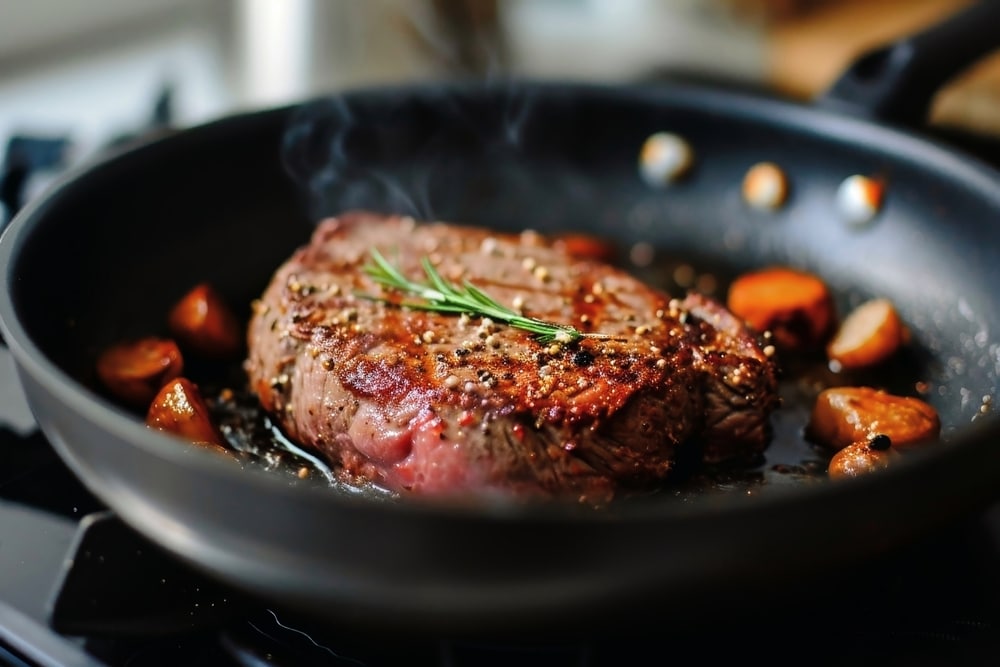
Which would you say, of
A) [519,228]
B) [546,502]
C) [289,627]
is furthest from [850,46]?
[289,627]

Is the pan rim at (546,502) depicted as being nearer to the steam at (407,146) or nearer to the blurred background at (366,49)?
the steam at (407,146)

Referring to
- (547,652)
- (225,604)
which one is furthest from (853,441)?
(225,604)

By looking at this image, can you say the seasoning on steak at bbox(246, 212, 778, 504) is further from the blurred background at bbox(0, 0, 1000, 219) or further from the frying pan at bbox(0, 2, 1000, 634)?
the blurred background at bbox(0, 0, 1000, 219)

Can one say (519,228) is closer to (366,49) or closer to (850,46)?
(366,49)

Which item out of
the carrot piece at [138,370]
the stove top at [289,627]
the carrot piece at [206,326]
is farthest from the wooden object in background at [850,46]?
the carrot piece at [138,370]

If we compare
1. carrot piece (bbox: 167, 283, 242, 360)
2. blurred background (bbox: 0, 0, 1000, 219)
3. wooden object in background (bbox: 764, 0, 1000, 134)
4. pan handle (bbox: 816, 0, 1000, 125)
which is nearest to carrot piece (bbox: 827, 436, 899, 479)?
pan handle (bbox: 816, 0, 1000, 125)

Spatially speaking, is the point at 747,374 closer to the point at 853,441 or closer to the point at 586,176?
the point at 853,441
